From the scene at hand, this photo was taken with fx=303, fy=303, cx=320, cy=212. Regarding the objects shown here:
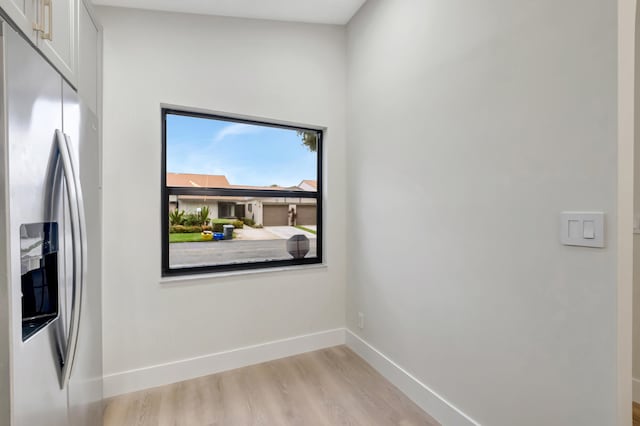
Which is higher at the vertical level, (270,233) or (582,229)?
(582,229)

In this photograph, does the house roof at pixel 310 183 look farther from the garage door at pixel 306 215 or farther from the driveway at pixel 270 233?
the driveway at pixel 270 233

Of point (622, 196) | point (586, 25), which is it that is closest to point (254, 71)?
point (586, 25)

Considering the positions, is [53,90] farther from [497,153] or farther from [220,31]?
[497,153]

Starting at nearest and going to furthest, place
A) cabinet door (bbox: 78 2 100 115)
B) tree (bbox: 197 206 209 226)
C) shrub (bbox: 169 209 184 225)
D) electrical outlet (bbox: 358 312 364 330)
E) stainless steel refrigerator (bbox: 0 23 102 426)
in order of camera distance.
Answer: stainless steel refrigerator (bbox: 0 23 102 426), cabinet door (bbox: 78 2 100 115), shrub (bbox: 169 209 184 225), tree (bbox: 197 206 209 226), electrical outlet (bbox: 358 312 364 330)

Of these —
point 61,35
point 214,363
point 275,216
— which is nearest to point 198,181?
point 275,216

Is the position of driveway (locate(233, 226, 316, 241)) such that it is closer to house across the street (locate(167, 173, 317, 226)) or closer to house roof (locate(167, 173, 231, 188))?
house across the street (locate(167, 173, 317, 226))

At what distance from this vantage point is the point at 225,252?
2.55 metres

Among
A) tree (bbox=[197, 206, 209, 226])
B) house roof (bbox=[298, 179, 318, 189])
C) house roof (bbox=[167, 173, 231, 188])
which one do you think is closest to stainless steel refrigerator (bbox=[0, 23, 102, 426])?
house roof (bbox=[167, 173, 231, 188])

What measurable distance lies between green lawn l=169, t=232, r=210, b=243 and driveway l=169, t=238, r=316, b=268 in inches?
1.0

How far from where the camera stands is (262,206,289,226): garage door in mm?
2740

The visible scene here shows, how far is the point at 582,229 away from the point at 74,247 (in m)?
1.95

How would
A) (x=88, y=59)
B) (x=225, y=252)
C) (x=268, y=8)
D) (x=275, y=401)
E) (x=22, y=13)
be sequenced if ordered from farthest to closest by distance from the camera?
(x=225, y=252) → (x=268, y=8) → (x=275, y=401) → (x=88, y=59) → (x=22, y=13)

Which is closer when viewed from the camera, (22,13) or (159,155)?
(22,13)

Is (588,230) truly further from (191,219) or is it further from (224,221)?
(191,219)
